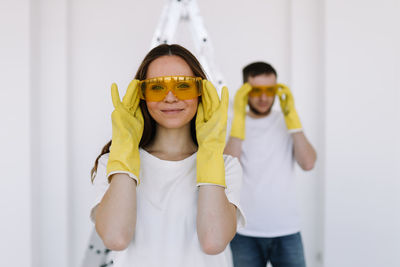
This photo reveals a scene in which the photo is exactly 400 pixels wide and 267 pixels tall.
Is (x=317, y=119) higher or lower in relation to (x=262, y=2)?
lower

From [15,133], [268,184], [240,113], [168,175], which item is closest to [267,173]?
[268,184]

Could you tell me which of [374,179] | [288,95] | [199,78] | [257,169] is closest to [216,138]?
[199,78]

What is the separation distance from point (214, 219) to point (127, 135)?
38cm

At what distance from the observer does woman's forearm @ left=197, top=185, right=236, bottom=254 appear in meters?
1.06

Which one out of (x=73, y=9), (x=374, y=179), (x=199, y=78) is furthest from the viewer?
(x=73, y=9)

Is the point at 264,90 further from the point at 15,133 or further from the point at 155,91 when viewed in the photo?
the point at 15,133

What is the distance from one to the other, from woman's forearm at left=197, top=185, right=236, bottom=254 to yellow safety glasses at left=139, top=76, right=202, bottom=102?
0.30 meters

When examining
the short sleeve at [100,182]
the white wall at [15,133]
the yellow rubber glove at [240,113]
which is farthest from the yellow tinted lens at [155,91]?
the white wall at [15,133]

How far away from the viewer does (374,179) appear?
260 cm

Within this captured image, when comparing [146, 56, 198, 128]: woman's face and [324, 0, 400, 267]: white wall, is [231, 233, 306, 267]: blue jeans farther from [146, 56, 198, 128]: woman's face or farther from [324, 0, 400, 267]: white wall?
[146, 56, 198, 128]: woman's face

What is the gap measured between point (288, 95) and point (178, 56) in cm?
100

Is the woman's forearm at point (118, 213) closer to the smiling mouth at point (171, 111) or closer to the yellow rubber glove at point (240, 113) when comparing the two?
the smiling mouth at point (171, 111)

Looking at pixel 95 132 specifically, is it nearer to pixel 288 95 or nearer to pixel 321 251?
pixel 288 95

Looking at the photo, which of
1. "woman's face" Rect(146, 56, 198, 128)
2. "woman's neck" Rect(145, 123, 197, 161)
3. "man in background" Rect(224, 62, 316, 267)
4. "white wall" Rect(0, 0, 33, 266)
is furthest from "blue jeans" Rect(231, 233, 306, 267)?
"white wall" Rect(0, 0, 33, 266)
